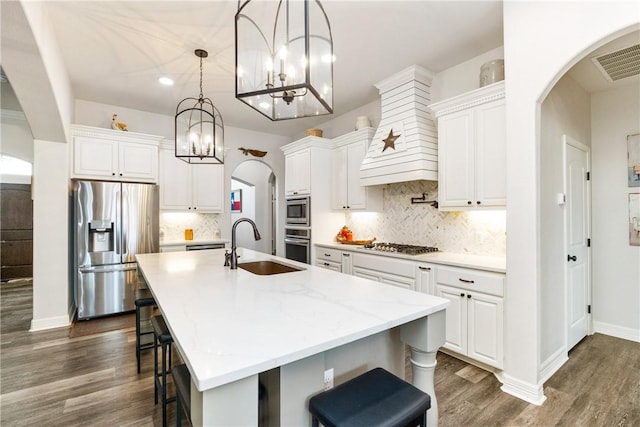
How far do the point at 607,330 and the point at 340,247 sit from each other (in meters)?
3.05

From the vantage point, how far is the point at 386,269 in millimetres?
3289

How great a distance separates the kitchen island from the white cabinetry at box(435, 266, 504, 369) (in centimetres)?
110

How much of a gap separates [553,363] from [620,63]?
104 inches

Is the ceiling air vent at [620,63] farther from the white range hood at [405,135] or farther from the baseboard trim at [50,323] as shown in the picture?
the baseboard trim at [50,323]

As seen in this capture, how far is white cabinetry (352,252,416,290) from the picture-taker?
3037mm

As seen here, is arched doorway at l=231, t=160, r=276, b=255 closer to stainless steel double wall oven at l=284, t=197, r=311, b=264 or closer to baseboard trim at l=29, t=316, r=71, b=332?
stainless steel double wall oven at l=284, t=197, r=311, b=264

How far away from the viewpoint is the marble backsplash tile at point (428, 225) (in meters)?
3.03

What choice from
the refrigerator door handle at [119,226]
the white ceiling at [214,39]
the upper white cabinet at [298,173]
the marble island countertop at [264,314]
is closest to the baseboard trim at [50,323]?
the refrigerator door handle at [119,226]

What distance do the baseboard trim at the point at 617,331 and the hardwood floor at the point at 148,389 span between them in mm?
97

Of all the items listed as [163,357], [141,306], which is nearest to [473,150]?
[163,357]

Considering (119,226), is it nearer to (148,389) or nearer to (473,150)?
(148,389)

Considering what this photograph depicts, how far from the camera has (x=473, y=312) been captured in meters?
2.54

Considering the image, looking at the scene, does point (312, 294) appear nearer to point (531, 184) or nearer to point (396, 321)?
point (396, 321)

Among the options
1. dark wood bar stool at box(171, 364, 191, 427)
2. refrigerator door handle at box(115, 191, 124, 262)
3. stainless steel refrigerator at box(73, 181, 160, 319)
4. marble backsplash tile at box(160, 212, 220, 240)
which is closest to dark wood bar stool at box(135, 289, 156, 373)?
dark wood bar stool at box(171, 364, 191, 427)
